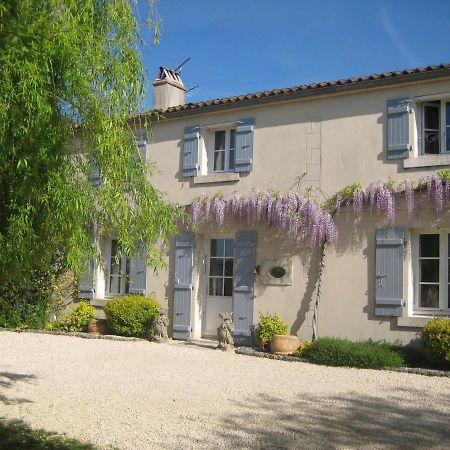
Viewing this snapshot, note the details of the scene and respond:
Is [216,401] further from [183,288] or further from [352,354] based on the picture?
[183,288]

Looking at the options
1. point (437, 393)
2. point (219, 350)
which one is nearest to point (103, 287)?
point (219, 350)

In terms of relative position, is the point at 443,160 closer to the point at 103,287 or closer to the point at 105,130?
the point at 105,130

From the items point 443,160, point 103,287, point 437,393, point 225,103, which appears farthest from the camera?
point 103,287

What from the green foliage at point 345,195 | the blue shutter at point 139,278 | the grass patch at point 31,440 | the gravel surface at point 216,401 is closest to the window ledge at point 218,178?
the green foliage at point 345,195

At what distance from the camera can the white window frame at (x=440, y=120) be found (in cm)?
859

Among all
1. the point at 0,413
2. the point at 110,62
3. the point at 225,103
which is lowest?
the point at 0,413

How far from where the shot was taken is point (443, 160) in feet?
27.7

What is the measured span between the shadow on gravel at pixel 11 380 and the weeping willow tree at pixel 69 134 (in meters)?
2.05

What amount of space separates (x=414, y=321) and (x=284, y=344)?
6.41 ft

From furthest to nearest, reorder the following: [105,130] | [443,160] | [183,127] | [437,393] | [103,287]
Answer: [103,287] < [183,127] < [443,160] < [437,393] < [105,130]

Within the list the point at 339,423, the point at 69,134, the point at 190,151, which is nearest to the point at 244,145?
the point at 190,151

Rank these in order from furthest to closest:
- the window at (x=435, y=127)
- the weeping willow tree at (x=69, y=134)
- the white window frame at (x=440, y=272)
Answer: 1. the window at (x=435, y=127)
2. the white window frame at (x=440, y=272)
3. the weeping willow tree at (x=69, y=134)

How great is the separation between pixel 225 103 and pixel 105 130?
20.1 feet

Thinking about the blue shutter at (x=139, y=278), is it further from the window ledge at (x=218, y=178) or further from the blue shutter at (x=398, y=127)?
the blue shutter at (x=398, y=127)
